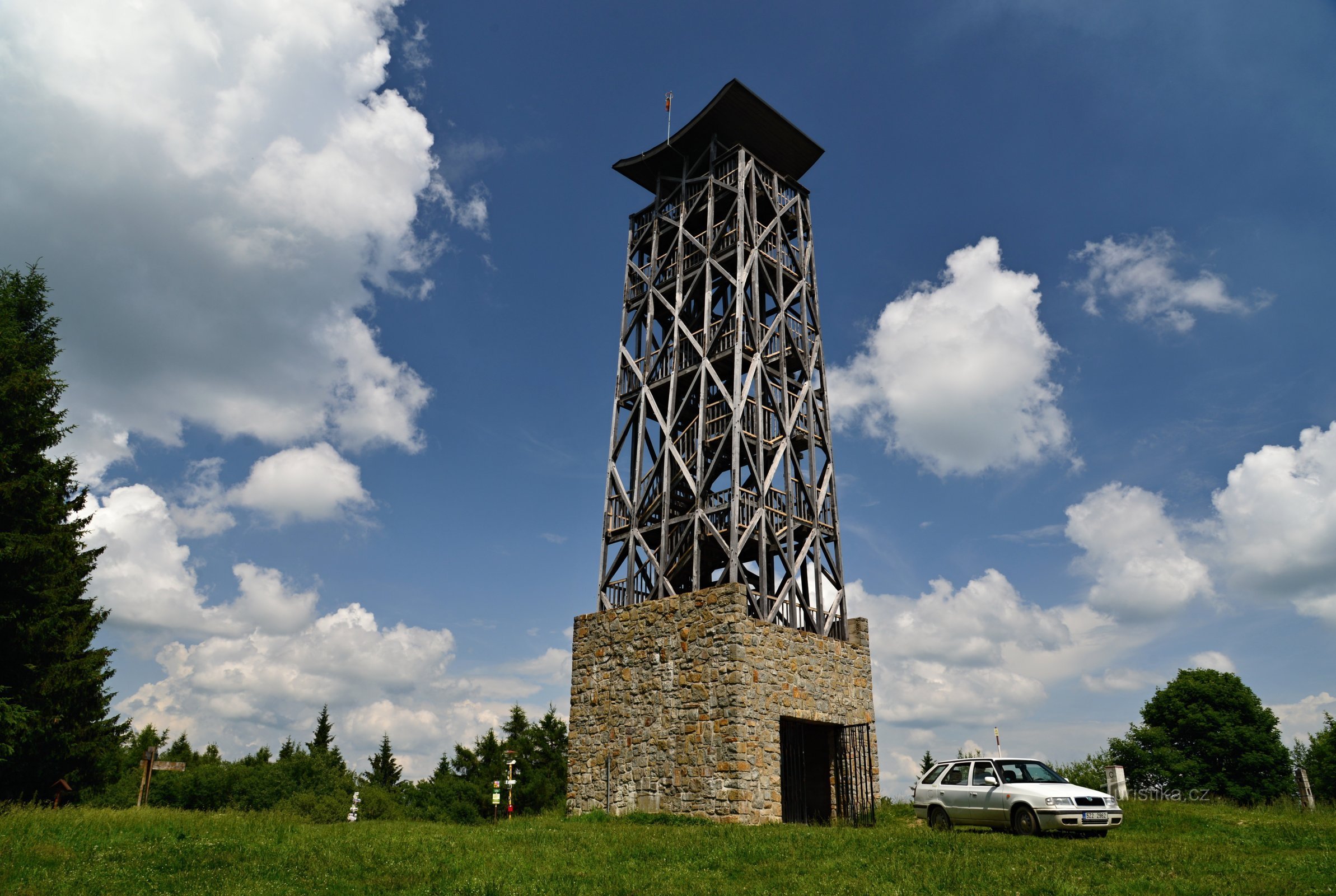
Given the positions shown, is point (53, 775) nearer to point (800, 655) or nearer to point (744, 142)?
point (800, 655)

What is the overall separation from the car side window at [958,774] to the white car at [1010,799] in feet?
0.04

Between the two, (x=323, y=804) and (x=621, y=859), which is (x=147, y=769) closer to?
(x=621, y=859)

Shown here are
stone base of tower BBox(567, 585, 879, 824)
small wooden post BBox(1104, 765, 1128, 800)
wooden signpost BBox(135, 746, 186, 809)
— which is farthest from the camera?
small wooden post BBox(1104, 765, 1128, 800)

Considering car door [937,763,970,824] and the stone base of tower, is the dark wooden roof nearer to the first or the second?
the stone base of tower

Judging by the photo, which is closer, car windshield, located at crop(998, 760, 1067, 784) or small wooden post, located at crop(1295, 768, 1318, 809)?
car windshield, located at crop(998, 760, 1067, 784)

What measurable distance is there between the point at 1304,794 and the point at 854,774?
1121 centimetres

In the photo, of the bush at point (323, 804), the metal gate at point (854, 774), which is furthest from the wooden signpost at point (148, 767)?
the metal gate at point (854, 774)

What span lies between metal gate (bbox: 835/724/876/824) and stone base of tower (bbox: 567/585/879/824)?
3cm

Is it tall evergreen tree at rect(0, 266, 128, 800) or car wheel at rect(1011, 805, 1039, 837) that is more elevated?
tall evergreen tree at rect(0, 266, 128, 800)

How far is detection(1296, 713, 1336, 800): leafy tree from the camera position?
37.8m

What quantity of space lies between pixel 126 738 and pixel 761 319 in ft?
81.0

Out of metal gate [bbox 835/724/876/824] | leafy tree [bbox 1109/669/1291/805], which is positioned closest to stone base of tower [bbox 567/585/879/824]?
metal gate [bbox 835/724/876/824]

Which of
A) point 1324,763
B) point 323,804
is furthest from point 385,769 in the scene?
point 1324,763

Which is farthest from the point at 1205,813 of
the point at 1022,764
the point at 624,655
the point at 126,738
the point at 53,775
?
the point at 126,738
